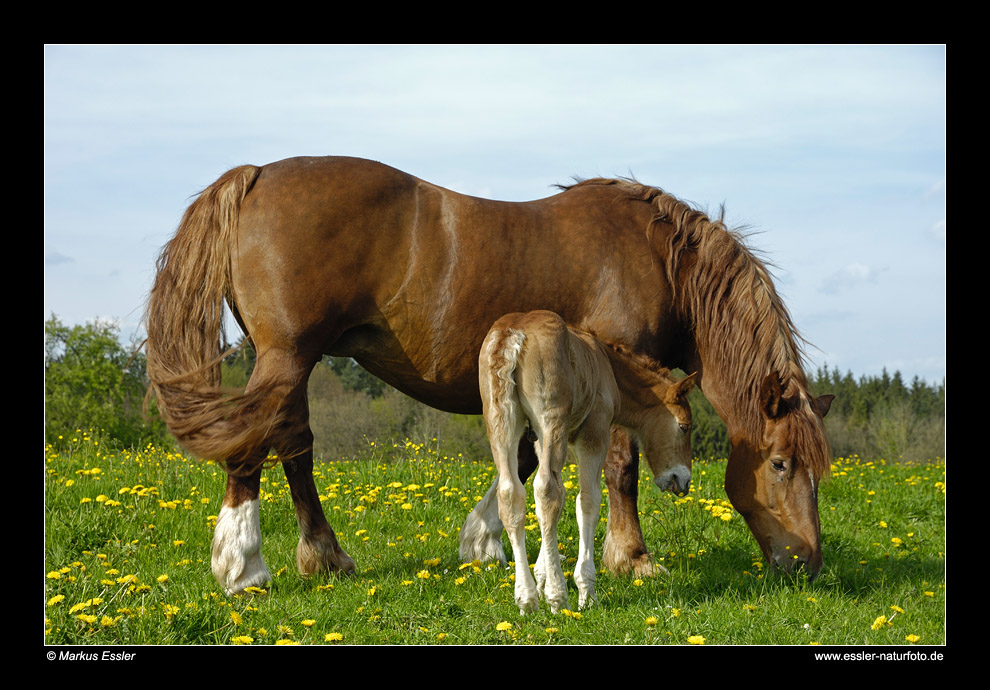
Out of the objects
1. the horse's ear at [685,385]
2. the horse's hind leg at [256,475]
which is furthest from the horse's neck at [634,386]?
the horse's hind leg at [256,475]

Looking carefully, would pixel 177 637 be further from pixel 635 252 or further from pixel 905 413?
pixel 905 413

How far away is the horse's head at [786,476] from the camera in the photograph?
18.4 feet

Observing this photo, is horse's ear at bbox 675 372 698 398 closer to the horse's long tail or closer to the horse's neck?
the horse's neck

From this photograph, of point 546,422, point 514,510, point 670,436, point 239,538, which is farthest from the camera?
point 670,436

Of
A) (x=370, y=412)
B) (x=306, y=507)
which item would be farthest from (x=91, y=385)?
(x=306, y=507)

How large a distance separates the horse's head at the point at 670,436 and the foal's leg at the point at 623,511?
270mm

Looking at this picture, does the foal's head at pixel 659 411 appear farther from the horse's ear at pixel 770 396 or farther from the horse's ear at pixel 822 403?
the horse's ear at pixel 822 403

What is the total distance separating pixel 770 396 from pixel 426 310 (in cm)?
242

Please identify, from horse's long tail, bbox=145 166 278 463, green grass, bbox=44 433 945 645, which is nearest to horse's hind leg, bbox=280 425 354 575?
green grass, bbox=44 433 945 645

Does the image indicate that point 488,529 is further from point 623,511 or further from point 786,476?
point 786,476

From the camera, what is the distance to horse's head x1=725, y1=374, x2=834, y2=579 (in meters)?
5.61

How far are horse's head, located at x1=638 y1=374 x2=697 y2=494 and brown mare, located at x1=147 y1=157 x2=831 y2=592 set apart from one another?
304 millimetres

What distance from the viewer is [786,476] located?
5.70 meters
